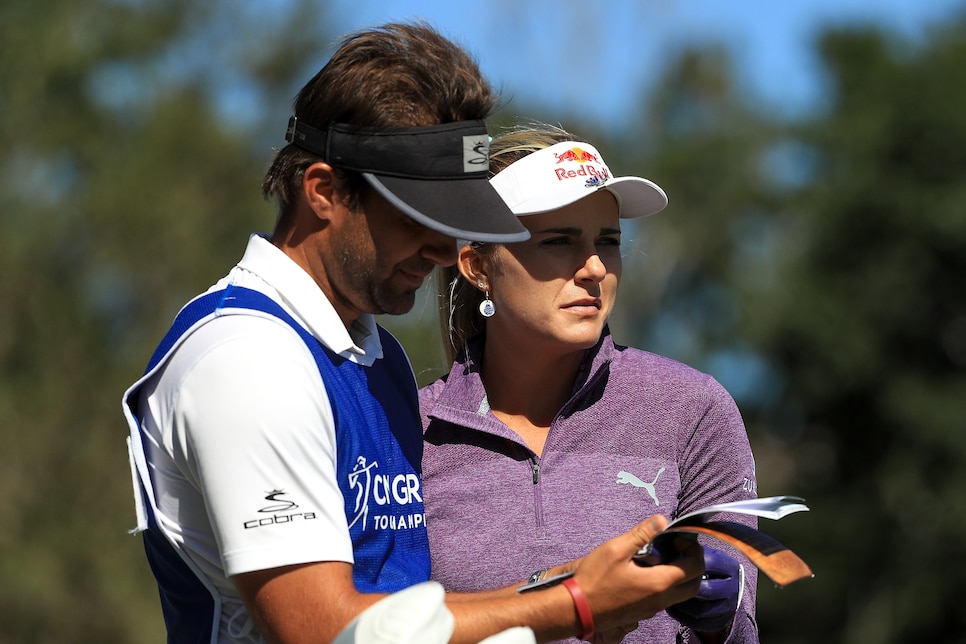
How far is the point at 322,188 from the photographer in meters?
2.65

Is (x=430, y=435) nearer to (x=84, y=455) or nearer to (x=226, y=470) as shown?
(x=226, y=470)

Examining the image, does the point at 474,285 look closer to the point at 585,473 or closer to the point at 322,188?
the point at 585,473

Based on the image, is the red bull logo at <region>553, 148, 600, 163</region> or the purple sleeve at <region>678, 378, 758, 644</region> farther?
the red bull logo at <region>553, 148, 600, 163</region>

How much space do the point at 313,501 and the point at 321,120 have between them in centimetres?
79

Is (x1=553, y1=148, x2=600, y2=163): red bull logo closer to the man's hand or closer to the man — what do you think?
the man

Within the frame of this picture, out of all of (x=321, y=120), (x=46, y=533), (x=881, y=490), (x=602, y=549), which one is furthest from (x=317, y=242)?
(x=881, y=490)

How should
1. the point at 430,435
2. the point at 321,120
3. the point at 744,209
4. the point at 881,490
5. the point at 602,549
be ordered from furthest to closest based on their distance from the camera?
1. the point at 744,209
2. the point at 881,490
3. the point at 430,435
4. the point at 321,120
5. the point at 602,549

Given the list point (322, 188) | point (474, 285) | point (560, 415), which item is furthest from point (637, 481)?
point (322, 188)

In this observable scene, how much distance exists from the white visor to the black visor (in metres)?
0.69

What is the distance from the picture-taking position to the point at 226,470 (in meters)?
2.32

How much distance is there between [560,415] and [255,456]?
1267 millimetres

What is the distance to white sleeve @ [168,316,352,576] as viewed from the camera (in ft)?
7.61

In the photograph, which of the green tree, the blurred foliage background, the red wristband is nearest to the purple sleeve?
the red wristband

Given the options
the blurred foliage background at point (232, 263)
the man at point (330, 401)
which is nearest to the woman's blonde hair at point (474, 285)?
the man at point (330, 401)
